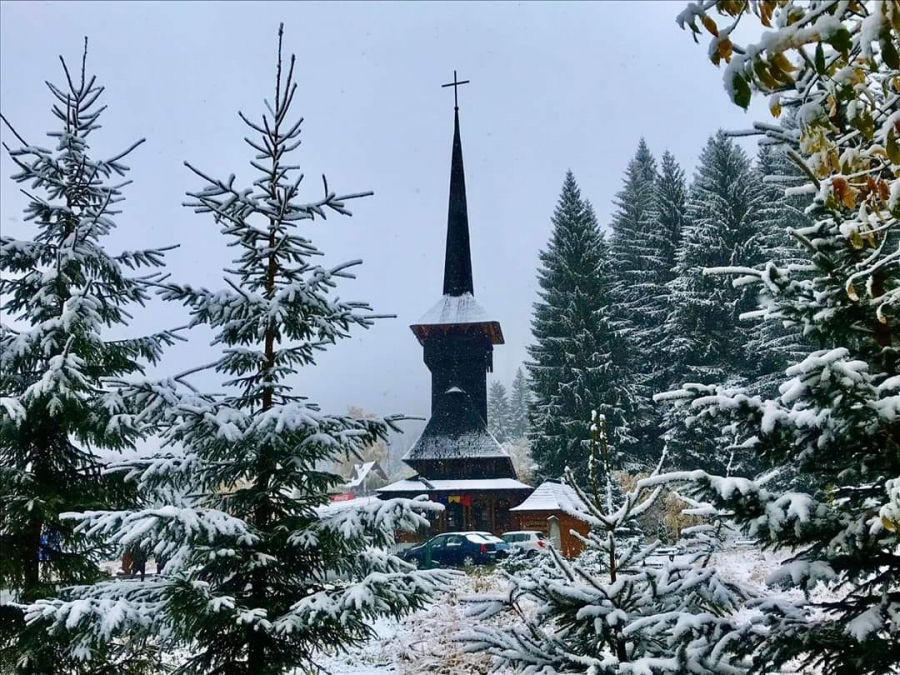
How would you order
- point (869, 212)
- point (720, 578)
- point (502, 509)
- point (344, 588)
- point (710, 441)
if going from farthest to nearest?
point (502, 509), point (710, 441), point (344, 588), point (720, 578), point (869, 212)

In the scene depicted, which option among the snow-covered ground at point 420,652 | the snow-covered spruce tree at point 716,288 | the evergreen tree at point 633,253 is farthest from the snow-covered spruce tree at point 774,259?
the snow-covered ground at point 420,652

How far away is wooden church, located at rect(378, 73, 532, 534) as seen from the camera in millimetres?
32688

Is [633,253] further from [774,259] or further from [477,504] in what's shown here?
[477,504]

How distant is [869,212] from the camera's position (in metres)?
3.61

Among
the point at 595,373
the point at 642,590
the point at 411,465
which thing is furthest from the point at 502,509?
the point at 642,590

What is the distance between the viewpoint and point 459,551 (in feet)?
79.1

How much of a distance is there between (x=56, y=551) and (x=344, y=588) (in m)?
3.86

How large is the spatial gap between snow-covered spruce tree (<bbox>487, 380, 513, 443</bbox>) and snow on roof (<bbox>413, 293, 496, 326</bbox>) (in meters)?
49.3

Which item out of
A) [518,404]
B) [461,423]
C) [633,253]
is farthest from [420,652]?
[518,404]

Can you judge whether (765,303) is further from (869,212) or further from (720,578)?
(720,578)

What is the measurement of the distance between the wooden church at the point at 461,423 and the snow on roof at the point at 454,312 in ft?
0.16

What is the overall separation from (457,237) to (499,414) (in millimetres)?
51002

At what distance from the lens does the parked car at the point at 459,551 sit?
78.3 ft

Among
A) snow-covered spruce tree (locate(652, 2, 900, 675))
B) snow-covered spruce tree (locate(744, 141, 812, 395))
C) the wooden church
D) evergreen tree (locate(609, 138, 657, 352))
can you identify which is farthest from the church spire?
snow-covered spruce tree (locate(652, 2, 900, 675))
